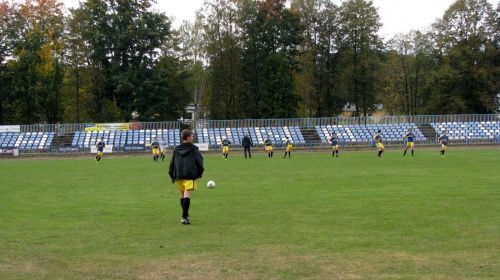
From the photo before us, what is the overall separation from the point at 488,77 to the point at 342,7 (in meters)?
20.0

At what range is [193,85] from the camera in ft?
213

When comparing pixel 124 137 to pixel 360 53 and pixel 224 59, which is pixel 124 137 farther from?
pixel 360 53

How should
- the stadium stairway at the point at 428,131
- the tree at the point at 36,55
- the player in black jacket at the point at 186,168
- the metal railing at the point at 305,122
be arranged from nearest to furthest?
the player in black jacket at the point at 186,168
the stadium stairway at the point at 428,131
the metal railing at the point at 305,122
the tree at the point at 36,55

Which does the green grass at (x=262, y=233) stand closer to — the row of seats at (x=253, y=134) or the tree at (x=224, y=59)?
the row of seats at (x=253, y=134)

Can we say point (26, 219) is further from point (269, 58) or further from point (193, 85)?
point (193, 85)

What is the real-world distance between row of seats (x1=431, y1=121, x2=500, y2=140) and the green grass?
3219cm

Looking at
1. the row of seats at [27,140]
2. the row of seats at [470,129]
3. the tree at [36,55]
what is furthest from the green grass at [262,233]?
the tree at [36,55]

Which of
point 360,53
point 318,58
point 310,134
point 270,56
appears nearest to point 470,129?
point 310,134

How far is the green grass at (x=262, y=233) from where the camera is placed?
549cm

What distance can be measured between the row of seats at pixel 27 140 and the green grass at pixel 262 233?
31210 millimetres

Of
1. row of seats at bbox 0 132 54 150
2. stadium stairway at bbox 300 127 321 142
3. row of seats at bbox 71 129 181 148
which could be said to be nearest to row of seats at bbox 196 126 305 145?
stadium stairway at bbox 300 127 321 142

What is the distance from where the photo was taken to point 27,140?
42.1 m

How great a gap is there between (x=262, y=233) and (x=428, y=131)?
4054cm

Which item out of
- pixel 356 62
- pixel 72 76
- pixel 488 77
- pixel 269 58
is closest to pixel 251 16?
pixel 269 58
